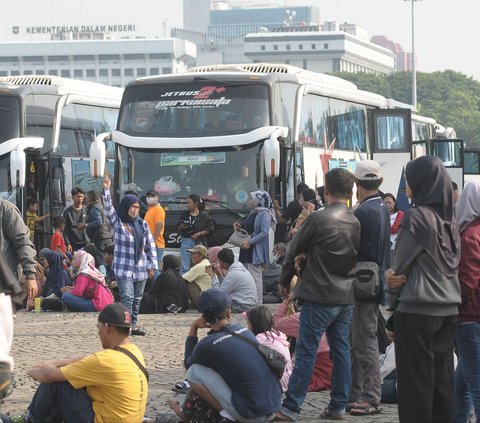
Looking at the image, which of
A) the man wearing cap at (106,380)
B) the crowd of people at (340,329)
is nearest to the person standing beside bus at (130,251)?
the crowd of people at (340,329)

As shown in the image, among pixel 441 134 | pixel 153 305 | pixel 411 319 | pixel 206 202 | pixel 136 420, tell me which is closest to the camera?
pixel 411 319

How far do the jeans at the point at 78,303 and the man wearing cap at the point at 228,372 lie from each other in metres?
9.64

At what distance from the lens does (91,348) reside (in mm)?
14859

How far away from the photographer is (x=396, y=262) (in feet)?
27.5

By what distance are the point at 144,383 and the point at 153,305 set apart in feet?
33.5

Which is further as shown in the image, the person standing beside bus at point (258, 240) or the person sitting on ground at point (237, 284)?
the person standing beside bus at point (258, 240)

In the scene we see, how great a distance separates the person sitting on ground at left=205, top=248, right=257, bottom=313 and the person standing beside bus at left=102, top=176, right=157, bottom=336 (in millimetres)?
1953

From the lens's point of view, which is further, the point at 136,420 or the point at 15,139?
the point at 15,139

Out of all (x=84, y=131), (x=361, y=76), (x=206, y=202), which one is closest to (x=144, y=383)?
(x=206, y=202)

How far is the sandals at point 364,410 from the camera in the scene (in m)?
10.4

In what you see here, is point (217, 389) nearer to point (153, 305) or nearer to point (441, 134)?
point (153, 305)

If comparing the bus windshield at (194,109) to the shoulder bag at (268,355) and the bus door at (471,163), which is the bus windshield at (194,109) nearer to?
the bus door at (471,163)

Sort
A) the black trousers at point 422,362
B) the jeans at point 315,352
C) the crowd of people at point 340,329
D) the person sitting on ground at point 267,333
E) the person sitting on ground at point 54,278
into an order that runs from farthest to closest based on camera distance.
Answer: the person sitting on ground at point 54,278, the person sitting on ground at point 267,333, the jeans at point 315,352, the crowd of people at point 340,329, the black trousers at point 422,362

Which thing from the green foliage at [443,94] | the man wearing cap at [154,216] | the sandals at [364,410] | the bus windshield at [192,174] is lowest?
the sandals at [364,410]
